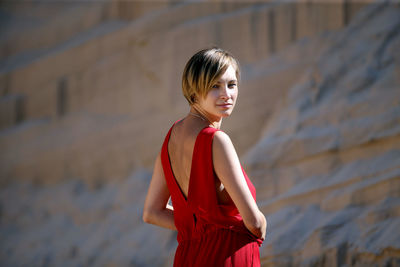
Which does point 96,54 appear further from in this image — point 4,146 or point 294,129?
point 294,129

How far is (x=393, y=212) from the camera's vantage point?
3322mm

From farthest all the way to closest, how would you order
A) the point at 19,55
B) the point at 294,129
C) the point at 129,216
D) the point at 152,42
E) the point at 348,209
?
the point at 19,55
the point at 152,42
the point at 129,216
the point at 294,129
the point at 348,209

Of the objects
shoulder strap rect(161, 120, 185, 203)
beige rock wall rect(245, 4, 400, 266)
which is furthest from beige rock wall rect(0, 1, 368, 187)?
shoulder strap rect(161, 120, 185, 203)

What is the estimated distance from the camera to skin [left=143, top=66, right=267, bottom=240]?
1647 millimetres

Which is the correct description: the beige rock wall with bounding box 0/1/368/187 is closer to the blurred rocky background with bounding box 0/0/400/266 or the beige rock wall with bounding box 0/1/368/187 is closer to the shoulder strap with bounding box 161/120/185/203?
the blurred rocky background with bounding box 0/0/400/266

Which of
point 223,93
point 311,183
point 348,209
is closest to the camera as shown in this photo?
point 223,93

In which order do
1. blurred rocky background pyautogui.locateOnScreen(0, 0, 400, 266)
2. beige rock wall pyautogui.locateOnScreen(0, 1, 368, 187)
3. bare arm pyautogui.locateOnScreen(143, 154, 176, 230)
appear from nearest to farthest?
bare arm pyautogui.locateOnScreen(143, 154, 176, 230), blurred rocky background pyautogui.locateOnScreen(0, 0, 400, 266), beige rock wall pyautogui.locateOnScreen(0, 1, 368, 187)

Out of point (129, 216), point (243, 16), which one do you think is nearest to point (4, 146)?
point (129, 216)

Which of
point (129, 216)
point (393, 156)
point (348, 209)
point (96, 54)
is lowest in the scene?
point (129, 216)

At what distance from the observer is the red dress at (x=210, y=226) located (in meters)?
1.69

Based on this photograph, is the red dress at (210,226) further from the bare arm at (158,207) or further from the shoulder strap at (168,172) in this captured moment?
the bare arm at (158,207)

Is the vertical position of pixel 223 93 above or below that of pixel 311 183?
above

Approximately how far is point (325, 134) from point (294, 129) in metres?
0.30

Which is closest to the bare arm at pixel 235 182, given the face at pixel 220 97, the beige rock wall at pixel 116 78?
the face at pixel 220 97
